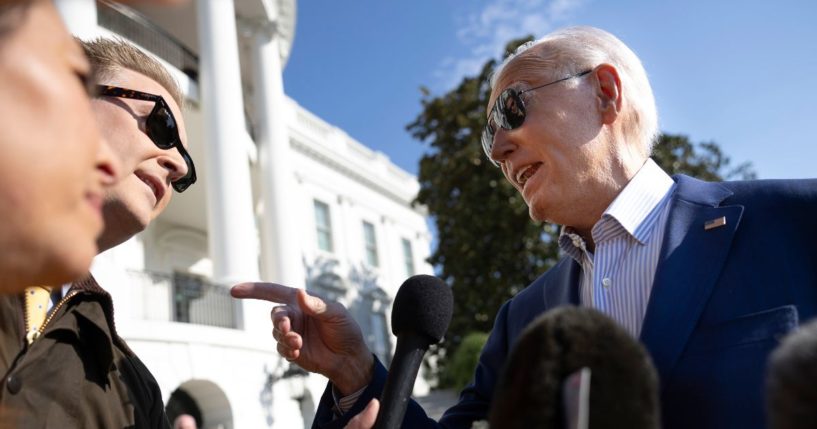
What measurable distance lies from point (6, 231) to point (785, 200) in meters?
2.02

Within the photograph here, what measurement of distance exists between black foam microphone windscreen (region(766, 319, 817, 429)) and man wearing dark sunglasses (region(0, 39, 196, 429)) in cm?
166

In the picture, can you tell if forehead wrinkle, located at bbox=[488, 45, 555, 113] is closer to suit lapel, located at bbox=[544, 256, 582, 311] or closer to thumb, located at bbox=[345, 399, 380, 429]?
suit lapel, located at bbox=[544, 256, 582, 311]

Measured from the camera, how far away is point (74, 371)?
6.48 feet

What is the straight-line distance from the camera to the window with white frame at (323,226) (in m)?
26.2

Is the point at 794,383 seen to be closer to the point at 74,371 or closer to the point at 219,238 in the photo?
the point at 74,371

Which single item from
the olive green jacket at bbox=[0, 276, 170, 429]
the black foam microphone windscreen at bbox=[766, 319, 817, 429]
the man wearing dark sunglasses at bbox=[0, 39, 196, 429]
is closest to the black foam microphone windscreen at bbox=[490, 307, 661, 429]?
the black foam microphone windscreen at bbox=[766, 319, 817, 429]

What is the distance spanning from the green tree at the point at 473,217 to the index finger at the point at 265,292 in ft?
43.7

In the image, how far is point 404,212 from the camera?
3253cm

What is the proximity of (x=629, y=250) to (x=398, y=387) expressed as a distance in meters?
1.01

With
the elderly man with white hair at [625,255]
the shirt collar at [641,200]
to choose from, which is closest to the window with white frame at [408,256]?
the elderly man with white hair at [625,255]

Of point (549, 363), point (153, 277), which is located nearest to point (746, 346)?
point (549, 363)

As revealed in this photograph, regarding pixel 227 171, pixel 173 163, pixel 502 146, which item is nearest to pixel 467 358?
pixel 227 171

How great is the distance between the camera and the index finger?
2.15 m

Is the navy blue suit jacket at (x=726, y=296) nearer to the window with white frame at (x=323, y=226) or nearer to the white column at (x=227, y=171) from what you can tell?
the white column at (x=227, y=171)
